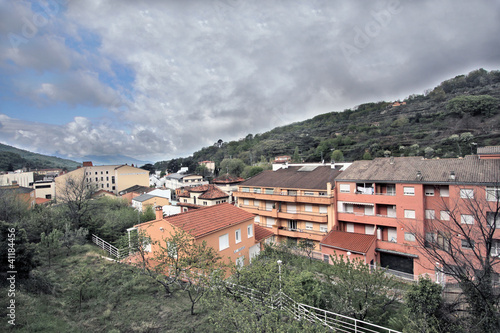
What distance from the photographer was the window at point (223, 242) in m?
17.3

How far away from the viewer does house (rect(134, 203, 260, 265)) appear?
16062 mm

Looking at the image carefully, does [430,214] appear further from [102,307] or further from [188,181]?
[188,181]

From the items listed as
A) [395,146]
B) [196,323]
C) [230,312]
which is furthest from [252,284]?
[395,146]

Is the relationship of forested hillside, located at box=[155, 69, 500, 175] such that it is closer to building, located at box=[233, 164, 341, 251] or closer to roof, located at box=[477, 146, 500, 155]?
roof, located at box=[477, 146, 500, 155]

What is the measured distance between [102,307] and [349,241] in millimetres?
21308

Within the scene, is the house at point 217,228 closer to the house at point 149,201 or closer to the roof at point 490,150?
the roof at point 490,150

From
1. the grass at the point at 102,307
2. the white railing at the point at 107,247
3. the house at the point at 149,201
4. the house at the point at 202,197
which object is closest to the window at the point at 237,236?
the grass at the point at 102,307

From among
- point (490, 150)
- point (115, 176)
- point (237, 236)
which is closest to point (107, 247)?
point (237, 236)

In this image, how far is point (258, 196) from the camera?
1248 inches

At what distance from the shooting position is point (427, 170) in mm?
23156

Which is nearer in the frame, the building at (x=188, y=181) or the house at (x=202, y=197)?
the house at (x=202, y=197)

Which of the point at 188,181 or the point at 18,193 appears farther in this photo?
the point at 188,181

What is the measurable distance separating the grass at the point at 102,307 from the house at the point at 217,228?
10.7ft

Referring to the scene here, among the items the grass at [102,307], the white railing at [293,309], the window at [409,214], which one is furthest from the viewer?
the window at [409,214]
